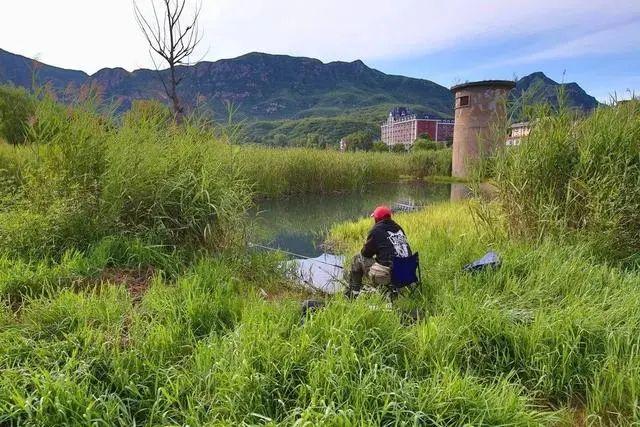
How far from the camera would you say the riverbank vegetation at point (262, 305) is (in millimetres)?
1823

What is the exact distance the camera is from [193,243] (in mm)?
4098

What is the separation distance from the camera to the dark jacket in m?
3.44

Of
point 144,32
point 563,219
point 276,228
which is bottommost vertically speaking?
point 276,228

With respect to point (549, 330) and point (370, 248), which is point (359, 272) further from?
point (549, 330)

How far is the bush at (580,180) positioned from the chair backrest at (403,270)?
1719 millimetres

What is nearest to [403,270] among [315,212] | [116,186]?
[116,186]

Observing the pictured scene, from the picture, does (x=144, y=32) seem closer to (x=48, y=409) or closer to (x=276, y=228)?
(x=276, y=228)

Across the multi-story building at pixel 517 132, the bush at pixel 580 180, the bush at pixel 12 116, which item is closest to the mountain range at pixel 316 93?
the bush at pixel 12 116

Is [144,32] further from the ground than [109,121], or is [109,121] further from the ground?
[144,32]

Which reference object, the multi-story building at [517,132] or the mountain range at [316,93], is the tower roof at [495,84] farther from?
the mountain range at [316,93]

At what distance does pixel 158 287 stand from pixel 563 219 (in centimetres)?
366

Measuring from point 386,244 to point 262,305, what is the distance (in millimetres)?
1273

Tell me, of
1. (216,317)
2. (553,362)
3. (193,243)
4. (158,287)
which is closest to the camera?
(553,362)

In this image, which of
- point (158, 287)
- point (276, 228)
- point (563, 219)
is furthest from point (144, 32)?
point (563, 219)
